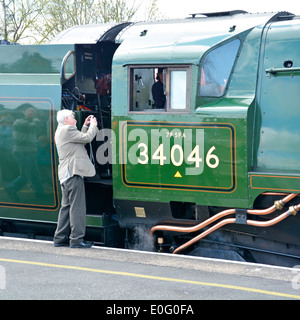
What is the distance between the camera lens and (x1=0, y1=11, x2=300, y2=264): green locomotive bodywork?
7.22 metres

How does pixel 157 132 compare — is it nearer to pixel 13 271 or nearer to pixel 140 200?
pixel 140 200

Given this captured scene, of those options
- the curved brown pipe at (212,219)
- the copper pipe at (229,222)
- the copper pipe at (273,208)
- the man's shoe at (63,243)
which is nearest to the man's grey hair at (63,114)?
the man's shoe at (63,243)

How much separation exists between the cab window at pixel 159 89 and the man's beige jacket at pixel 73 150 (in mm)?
708

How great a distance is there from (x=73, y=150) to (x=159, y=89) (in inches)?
53.3

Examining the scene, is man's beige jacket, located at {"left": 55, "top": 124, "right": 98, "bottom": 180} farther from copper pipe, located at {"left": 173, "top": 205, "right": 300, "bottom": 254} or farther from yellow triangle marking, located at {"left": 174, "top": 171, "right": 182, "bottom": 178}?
copper pipe, located at {"left": 173, "top": 205, "right": 300, "bottom": 254}

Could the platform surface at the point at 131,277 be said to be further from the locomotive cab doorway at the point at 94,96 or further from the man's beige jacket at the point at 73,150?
the locomotive cab doorway at the point at 94,96

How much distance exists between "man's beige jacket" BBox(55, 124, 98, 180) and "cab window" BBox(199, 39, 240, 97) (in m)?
1.57

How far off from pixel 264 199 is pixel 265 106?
3.61 feet

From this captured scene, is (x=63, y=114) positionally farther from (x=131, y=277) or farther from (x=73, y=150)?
(x=131, y=277)

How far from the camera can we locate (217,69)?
7539mm

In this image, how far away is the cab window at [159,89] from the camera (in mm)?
7609

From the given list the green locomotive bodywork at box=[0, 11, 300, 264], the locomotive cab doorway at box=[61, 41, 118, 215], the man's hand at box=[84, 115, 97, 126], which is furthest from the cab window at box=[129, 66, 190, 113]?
the locomotive cab doorway at box=[61, 41, 118, 215]

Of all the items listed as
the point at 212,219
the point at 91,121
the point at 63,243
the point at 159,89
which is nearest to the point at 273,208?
the point at 212,219

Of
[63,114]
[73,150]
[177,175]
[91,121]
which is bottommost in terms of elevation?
[177,175]
